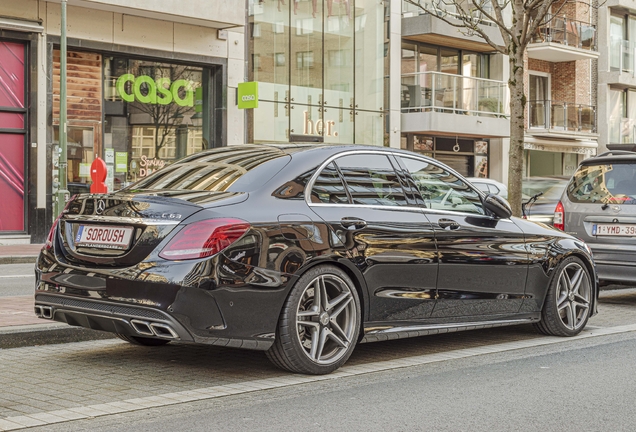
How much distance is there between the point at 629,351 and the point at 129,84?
17670mm

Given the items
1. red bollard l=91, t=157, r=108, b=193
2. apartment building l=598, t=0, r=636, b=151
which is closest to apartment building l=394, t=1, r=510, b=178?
apartment building l=598, t=0, r=636, b=151

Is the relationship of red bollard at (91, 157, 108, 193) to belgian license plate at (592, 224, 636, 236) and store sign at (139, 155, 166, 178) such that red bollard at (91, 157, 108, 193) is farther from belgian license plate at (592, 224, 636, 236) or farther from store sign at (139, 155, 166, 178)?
belgian license plate at (592, 224, 636, 236)

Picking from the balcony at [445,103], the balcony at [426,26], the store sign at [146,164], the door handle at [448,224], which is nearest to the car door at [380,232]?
the door handle at [448,224]

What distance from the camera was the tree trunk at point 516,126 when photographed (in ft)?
51.9

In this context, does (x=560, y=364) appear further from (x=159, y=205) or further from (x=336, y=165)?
(x=159, y=205)

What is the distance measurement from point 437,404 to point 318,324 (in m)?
1.07

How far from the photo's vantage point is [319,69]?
27.8 meters

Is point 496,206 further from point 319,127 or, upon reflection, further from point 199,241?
point 319,127

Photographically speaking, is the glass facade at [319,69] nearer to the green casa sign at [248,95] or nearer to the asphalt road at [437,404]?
the green casa sign at [248,95]

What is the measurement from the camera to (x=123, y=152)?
905 inches

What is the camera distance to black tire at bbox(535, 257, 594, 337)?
26.4 feet

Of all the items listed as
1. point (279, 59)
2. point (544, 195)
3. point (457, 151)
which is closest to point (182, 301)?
point (544, 195)

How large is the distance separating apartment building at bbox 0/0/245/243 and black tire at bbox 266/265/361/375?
15942mm

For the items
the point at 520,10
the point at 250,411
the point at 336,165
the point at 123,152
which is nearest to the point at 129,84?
the point at 123,152
